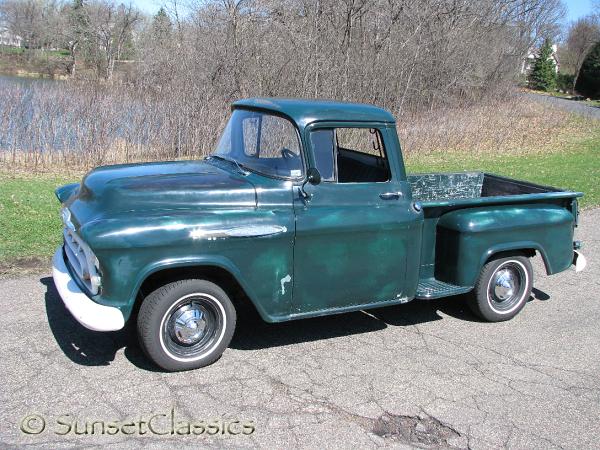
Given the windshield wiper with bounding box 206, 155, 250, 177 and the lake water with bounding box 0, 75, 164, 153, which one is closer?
the windshield wiper with bounding box 206, 155, 250, 177

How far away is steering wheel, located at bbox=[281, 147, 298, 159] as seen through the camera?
14.9 ft

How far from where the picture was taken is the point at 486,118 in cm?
2181

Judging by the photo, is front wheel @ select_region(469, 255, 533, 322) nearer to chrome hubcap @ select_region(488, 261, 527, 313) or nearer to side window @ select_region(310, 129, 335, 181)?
chrome hubcap @ select_region(488, 261, 527, 313)

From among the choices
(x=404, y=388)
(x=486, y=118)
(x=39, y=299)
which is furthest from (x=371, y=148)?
(x=486, y=118)

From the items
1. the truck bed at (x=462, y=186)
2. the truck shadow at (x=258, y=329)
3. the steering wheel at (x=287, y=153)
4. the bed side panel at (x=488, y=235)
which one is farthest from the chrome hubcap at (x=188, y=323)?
the truck bed at (x=462, y=186)

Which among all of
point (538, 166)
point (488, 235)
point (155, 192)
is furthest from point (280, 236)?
point (538, 166)

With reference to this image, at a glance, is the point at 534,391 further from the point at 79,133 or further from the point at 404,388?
the point at 79,133

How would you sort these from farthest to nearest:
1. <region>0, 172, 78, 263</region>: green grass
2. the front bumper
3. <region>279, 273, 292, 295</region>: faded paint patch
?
<region>0, 172, 78, 263</region>: green grass < <region>279, 273, 292, 295</region>: faded paint patch < the front bumper

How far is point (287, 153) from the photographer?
458cm

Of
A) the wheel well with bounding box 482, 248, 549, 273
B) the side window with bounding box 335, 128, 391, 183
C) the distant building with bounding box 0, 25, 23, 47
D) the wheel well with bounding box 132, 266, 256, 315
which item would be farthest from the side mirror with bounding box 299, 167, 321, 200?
the distant building with bounding box 0, 25, 23, 47

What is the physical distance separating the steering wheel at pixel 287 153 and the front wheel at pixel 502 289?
6.61 ft

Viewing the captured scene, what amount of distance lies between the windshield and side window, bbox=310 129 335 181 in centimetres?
13

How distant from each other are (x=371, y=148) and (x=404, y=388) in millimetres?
1977

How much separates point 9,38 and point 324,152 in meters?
53.4
